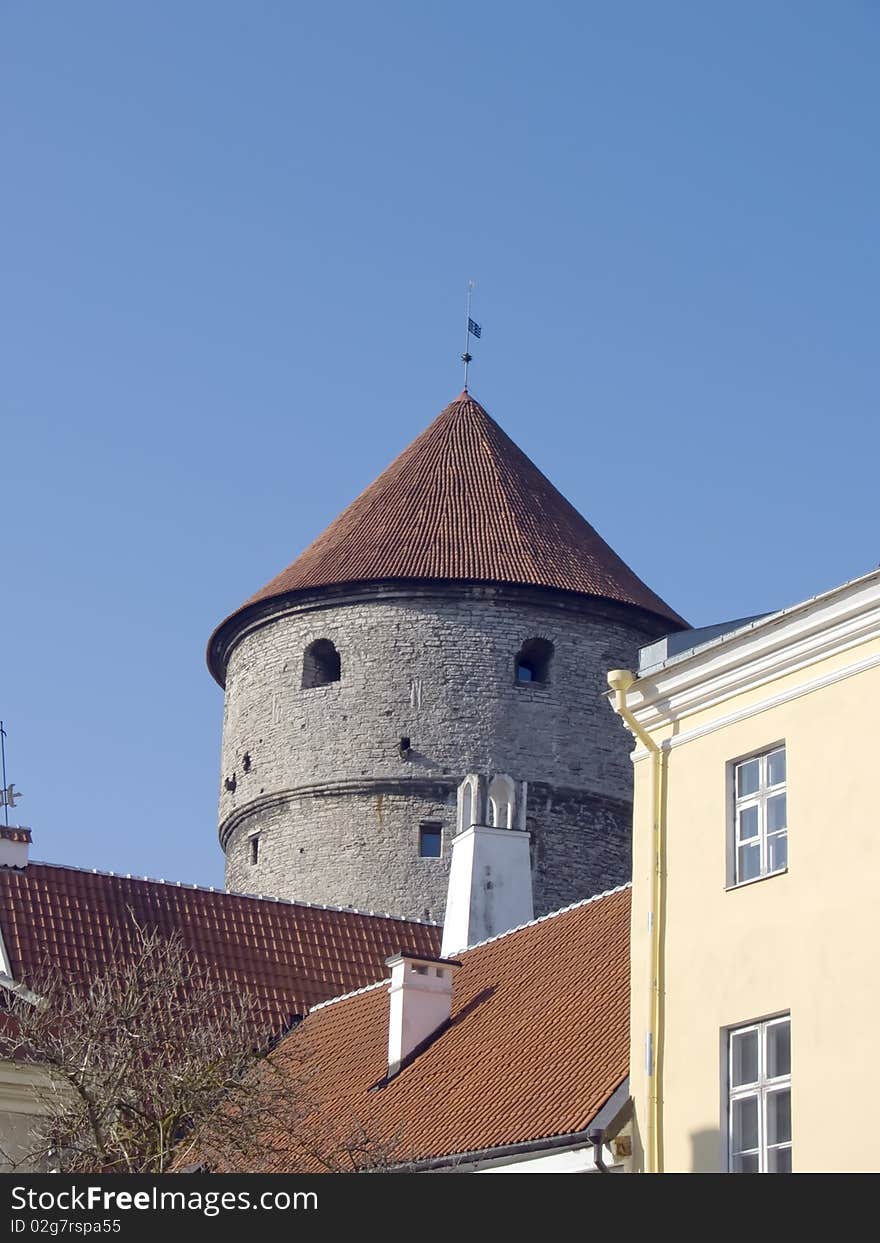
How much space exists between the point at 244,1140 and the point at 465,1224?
4.73 metres

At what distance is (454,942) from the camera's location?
23.7 metres

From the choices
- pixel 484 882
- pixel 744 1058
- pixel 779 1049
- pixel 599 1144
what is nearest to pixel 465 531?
pixel 484 882

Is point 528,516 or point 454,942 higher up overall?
point 528,516

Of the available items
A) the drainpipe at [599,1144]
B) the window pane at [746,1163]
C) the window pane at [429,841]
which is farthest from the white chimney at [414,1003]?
the window pane at [429,841]

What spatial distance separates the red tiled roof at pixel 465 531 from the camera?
3197 centimetres

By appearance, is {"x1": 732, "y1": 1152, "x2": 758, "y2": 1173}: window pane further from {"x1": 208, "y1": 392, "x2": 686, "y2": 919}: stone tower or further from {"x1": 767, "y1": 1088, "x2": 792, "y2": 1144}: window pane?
{"x1": 208, "y1": 392, "x2": 686, "y2": 919}: stone tower

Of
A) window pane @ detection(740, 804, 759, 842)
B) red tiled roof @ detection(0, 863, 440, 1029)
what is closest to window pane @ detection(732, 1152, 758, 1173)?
window pane @ detection(740, 804, 759, 842)

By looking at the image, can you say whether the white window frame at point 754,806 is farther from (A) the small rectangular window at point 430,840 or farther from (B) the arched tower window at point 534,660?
(B) the arched tower window at point 534,660

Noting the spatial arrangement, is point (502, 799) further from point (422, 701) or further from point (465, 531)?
point (465, 531)

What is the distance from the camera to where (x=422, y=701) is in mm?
30938

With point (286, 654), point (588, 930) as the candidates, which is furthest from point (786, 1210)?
point (286, 654)

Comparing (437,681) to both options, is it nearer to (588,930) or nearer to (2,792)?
(2,792)

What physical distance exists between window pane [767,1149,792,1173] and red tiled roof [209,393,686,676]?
18948mm

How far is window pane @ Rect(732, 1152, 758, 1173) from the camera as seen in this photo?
13070 mm
